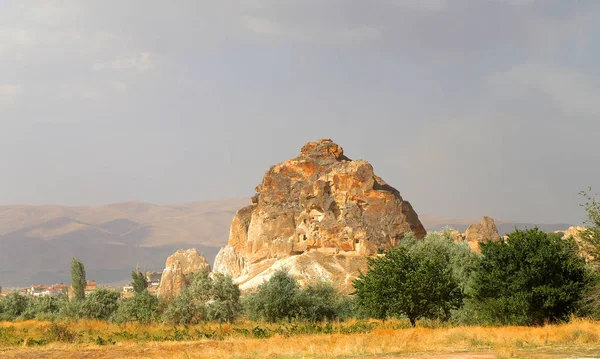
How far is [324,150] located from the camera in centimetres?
8944

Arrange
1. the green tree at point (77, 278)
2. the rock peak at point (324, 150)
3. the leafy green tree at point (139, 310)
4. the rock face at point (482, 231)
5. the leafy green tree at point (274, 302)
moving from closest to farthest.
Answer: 1. the leafy green tree at point (274, 302)
2. the leafy green tree at point (139, 310)
3. the green tree at point (77, 278)
4. the rock face at point (482, 231)
5. the rock peak at point (324, 150)

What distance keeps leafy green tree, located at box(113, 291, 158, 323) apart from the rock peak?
158 feet

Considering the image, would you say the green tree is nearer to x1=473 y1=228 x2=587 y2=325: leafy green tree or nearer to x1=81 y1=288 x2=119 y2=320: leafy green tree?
x1=81 y1=288 x2=119 y2=320: leafy green tree

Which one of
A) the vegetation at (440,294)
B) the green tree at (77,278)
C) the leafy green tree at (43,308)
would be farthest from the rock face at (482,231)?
the leafy green tree at (43,308)

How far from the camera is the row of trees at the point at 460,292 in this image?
26.6 meters

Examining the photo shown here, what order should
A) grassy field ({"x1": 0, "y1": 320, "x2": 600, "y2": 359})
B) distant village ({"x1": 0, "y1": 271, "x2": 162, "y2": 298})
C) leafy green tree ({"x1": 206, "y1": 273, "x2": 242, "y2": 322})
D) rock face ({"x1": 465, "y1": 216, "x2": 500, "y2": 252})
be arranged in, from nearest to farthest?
grassy field ({"x1": 0, "y1": 320, "x2": 600, "y2": 359})
leafy green tree ({"x1": 206, "y1": 273, "x2": 242, "y2": 322})
distant village ({"x1": 0, "y1": 271, "x2": 162, "y2": 298})
rock face ({"x1": 465, "y1": 216, "x2": 500, "y2": 252})

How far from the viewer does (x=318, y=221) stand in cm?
8094

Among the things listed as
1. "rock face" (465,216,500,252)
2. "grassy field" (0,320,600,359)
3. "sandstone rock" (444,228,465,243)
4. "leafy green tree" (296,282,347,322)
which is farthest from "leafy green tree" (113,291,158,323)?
"rock face" (465,216,500,252)

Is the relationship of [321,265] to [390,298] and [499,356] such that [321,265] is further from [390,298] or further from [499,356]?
[499,356]

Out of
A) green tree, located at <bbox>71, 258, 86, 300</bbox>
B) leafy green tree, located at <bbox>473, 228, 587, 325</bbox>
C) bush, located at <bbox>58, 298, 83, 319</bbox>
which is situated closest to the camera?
leafy green tree, located at <bbox>473, 228, 587, 325</bbox>

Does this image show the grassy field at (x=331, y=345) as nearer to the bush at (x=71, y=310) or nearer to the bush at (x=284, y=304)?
the bush at (x=284, y=304)

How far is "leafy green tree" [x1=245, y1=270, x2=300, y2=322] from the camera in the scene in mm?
36562

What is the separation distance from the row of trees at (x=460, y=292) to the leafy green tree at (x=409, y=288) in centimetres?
5

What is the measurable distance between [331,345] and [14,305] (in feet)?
118
